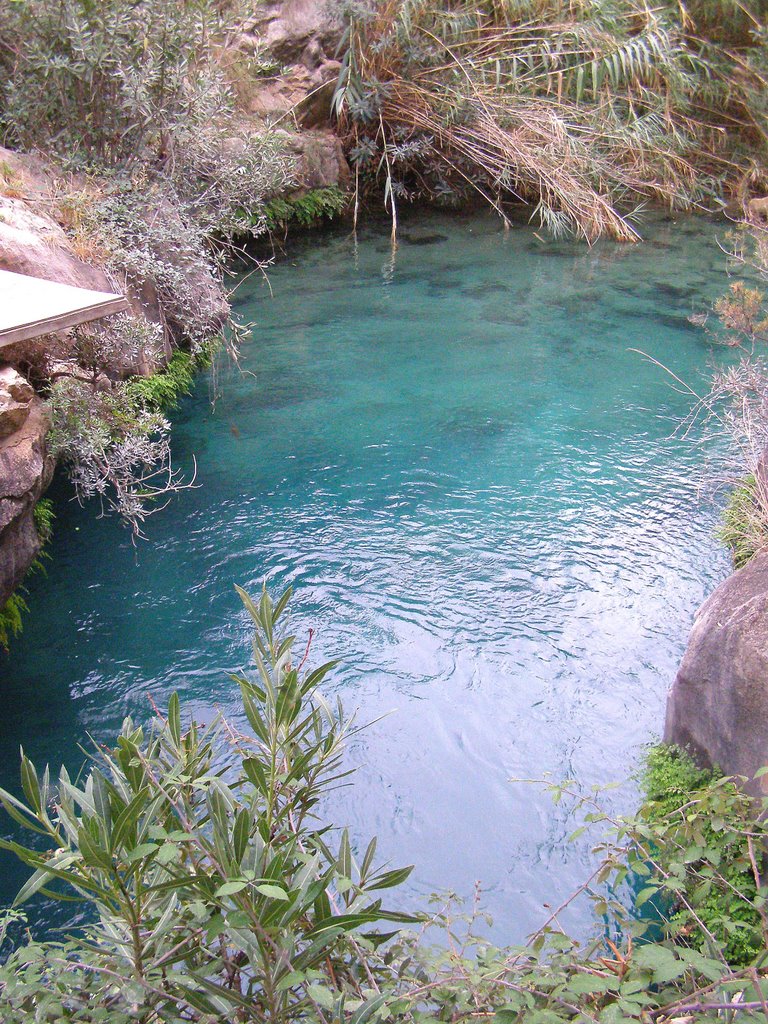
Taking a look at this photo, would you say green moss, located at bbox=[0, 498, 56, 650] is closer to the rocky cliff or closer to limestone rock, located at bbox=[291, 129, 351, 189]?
the rocky cliff

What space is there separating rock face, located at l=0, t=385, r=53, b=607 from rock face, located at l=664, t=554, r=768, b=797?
3.00m

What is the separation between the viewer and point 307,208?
35.1 feet

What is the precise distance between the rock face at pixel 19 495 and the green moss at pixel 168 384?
1.35 metres

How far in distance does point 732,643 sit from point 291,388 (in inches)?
189

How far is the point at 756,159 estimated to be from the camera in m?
12.2

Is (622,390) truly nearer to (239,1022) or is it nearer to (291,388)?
(291,388)

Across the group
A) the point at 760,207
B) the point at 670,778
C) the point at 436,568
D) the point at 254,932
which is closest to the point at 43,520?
the point at 436,568

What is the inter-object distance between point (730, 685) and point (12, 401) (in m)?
3.32

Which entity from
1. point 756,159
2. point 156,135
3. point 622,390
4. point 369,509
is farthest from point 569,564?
point 756,159

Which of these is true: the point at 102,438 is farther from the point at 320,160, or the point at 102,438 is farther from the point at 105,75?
the point at 320,160

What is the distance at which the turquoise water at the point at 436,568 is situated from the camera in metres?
3.76

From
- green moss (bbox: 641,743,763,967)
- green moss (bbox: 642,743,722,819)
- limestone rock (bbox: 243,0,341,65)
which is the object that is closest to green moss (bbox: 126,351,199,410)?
green moss (bbox: 642,743,722,819)

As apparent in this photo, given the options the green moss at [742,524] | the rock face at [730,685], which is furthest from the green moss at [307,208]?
the rock face at [730,685]

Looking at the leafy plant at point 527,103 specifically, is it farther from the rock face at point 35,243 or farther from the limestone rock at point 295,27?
the rock face at point 35,243
